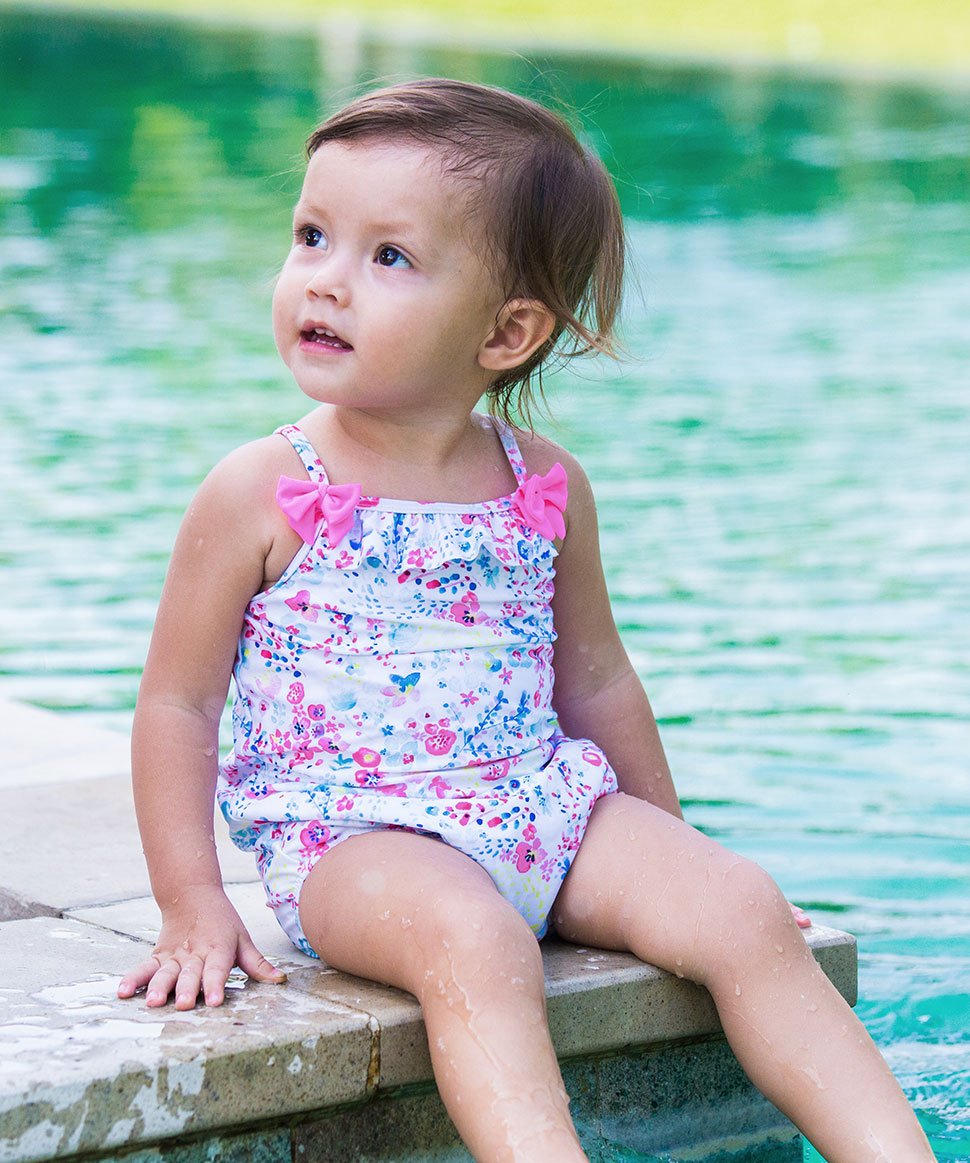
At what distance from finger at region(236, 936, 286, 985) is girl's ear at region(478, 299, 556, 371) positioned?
0.73 m

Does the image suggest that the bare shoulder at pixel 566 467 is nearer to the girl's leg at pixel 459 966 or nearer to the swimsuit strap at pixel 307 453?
the swimsuit strap at pixel 307 453

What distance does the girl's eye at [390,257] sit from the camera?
7.35 ft

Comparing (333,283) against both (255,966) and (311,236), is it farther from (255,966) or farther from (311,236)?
(255,966)

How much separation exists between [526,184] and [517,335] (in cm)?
18

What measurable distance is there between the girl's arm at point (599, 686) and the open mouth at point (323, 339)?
1.21 ft

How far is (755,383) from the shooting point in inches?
345

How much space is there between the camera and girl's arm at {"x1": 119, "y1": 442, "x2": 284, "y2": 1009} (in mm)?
2178

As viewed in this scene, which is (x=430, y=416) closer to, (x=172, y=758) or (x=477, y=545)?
(x=477, y=545)

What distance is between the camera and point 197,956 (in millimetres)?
2090

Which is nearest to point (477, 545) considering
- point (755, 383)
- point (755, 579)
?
point (755, 579)

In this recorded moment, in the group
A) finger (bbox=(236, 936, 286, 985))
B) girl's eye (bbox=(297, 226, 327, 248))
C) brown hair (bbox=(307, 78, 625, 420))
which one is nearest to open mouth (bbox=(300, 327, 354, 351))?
girl's eye (bbox=(297, 226, 327, 248))

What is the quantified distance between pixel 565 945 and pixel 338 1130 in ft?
1.25

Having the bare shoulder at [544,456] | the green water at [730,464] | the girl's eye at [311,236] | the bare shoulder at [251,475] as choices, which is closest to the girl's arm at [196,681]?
the bare shoulder at [251,475]

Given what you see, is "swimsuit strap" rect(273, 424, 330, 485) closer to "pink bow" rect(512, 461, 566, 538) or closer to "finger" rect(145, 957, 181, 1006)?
"pink bow" rect(512, 461, 566, 538)
